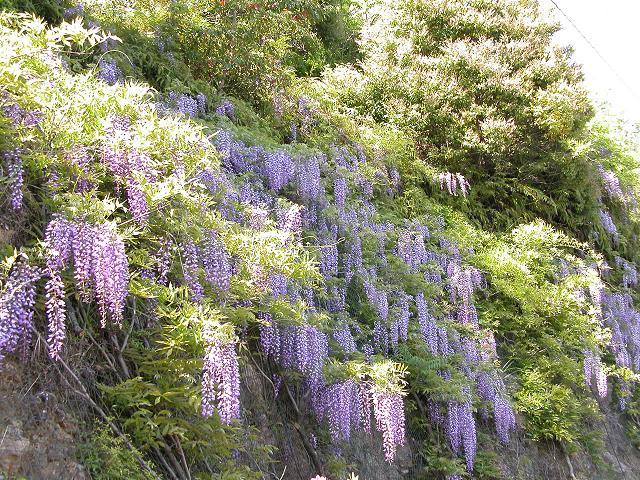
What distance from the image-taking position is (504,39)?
1002 cm

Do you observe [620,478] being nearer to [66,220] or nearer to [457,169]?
[457,169]

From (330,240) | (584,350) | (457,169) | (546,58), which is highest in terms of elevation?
(546,58)

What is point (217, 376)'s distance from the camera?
3.11 m

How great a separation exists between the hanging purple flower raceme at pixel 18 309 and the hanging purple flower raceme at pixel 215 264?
0.97m

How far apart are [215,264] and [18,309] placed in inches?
45.8

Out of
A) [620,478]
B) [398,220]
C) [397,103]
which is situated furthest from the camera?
[397,103]

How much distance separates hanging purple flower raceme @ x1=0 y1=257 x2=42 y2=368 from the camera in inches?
104

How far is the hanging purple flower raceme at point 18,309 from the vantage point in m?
2.64

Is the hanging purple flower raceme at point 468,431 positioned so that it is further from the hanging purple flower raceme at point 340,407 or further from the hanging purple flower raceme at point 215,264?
the hanging purple flower raceme at point 215,264

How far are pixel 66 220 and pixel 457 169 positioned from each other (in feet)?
24.4

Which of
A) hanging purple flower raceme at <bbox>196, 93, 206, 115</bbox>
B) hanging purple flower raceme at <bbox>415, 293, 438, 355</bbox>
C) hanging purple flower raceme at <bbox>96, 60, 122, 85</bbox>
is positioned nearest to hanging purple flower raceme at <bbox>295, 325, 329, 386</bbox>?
hanging purple flower raceme at <bbox>415, 293, 438, 355</bbox>

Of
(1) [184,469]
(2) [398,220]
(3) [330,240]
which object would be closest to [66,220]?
(1) [184,469]

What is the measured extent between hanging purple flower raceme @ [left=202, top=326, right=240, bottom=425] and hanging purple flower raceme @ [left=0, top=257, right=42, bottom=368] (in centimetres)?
78

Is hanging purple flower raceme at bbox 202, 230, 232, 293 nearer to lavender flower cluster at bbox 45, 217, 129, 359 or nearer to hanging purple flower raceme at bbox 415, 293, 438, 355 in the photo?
lavender flower cluster at bbox 45, 217, 129, 359
